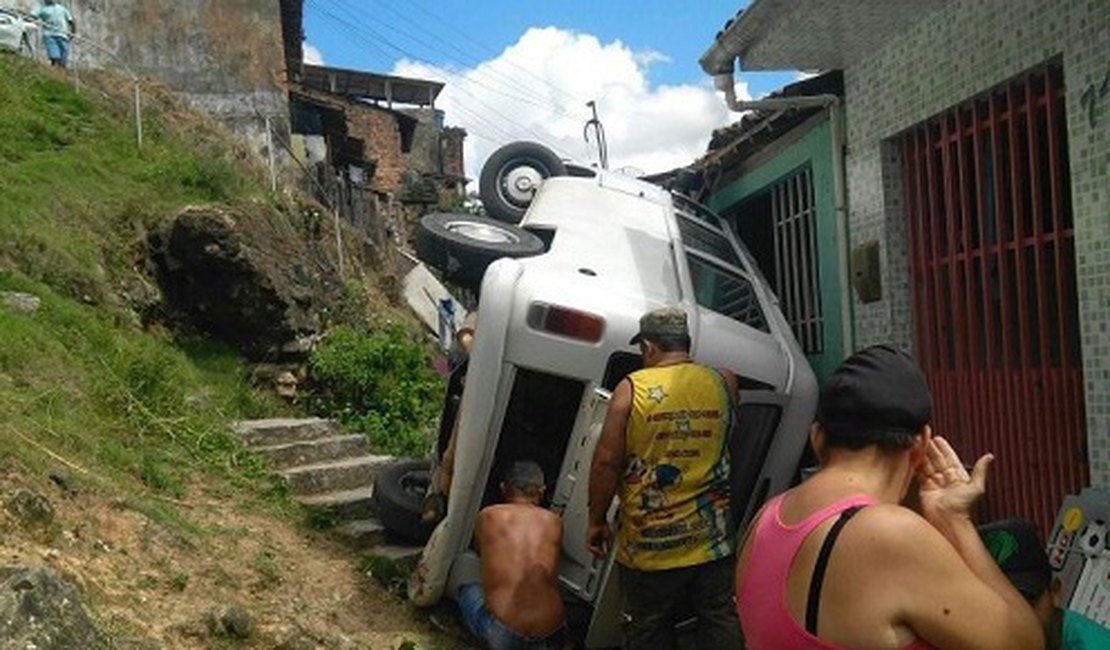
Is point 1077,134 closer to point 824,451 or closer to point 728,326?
point 728,326

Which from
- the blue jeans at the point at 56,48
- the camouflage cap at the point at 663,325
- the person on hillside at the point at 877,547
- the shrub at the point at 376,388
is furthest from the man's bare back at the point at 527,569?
the blue jeans at the point at 56,48

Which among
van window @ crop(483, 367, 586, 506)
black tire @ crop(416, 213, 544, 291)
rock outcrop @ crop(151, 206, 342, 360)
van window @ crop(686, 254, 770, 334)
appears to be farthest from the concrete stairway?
van window @ crop(686, 254, 770, 334)

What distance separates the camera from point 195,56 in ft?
67.3

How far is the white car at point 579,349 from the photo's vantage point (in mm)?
5188

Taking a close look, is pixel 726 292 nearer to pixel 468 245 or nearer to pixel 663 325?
pixel 468 245

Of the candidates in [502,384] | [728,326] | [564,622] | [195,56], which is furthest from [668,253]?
[195,56]

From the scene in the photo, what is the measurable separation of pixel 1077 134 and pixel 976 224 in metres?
0.97

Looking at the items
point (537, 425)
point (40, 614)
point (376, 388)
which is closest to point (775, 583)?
point (40, 614)

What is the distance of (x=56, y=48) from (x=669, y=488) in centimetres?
1464

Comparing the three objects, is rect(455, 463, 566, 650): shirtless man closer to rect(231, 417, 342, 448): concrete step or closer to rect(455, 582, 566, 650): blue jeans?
rect(455, 582, 566, 650): blue jeans

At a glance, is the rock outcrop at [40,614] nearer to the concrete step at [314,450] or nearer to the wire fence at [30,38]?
the concrete step at [314,450]

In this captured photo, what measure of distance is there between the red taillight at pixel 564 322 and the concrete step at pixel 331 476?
391 cm

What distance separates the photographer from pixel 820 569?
78.2 inches

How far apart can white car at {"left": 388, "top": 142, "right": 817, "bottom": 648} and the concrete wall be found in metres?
15.0
